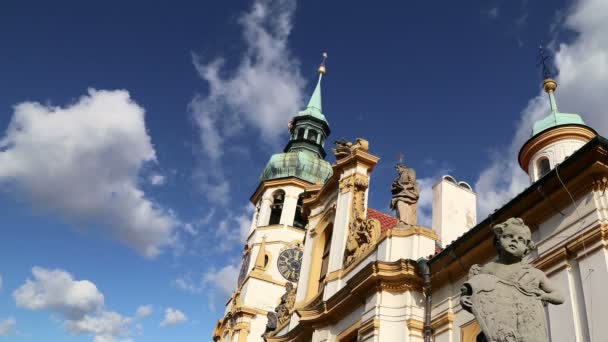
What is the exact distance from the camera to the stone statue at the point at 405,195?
15891 mm

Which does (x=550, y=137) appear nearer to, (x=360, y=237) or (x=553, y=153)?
(x=553, y=153)

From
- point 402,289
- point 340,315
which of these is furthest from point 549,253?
point 340,315

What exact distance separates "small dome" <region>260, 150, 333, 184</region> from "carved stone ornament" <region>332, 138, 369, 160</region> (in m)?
12.5

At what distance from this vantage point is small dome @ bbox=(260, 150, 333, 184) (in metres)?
33.7

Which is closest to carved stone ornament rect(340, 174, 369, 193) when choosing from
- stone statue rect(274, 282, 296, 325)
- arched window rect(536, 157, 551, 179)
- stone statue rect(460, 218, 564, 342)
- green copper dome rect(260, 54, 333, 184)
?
stone statue rect(274, 282, 296, 325)

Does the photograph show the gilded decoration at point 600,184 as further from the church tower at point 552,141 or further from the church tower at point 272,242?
the church tower at point 272,242

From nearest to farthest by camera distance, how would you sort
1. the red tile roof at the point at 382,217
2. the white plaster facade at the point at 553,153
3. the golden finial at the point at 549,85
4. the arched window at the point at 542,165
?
the red tile roof at the point at 382,217 → the white plaster facade at the point at 553,153 → the arched window at the point at 542,165 → the golden finial at the point at 549,85

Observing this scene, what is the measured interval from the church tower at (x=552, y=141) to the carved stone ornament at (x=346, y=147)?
25.9ft

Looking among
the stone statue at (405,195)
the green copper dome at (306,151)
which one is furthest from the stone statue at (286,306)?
the green copper dome at (306,151)

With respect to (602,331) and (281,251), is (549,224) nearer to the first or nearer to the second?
(602,331)

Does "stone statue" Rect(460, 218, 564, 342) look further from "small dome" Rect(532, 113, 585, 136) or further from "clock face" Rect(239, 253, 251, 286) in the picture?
"clock face" Rect(239, 253, 251, 286)

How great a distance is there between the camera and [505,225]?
14.3 feet

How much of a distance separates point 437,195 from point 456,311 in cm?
635

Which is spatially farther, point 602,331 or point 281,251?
point 281,251
